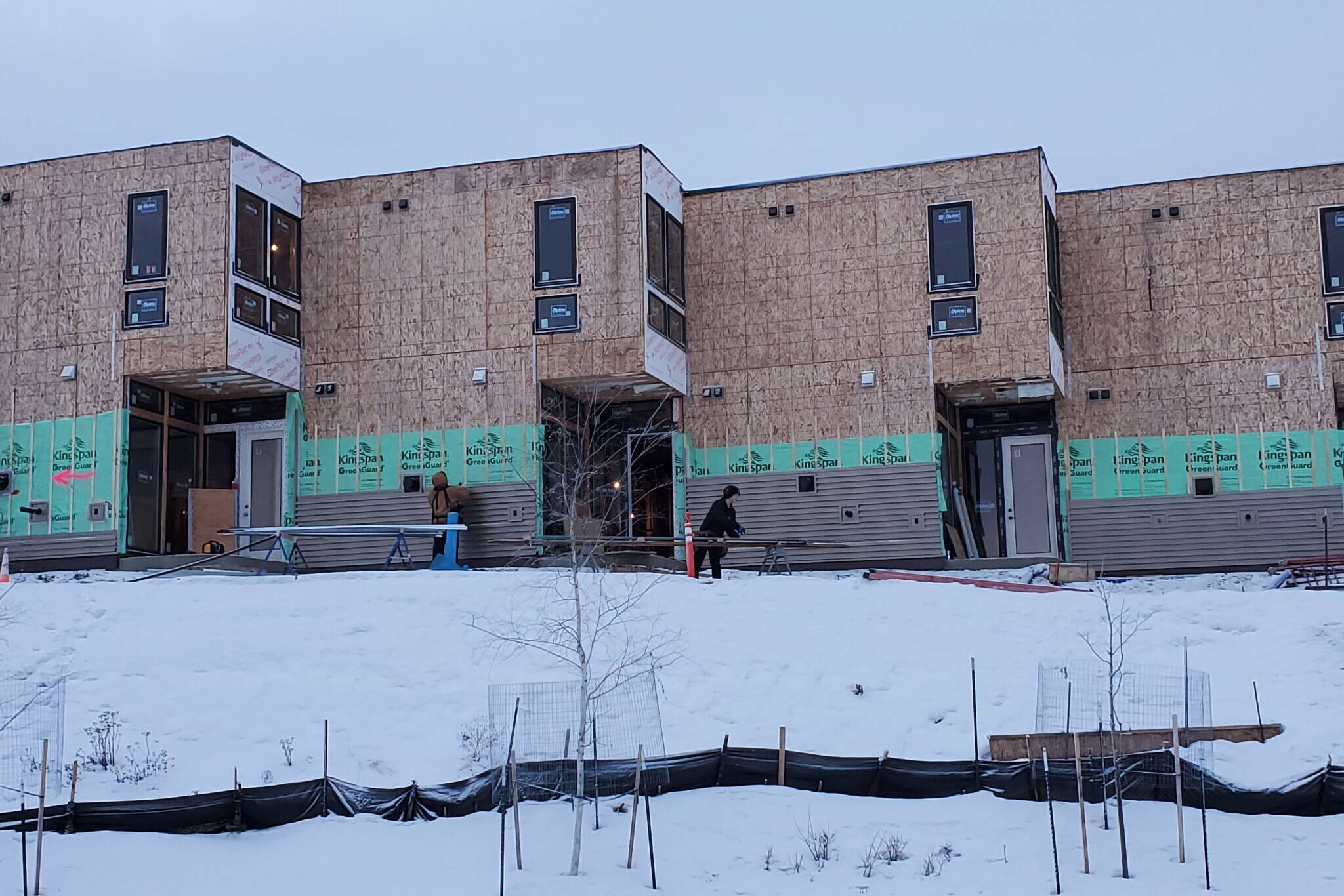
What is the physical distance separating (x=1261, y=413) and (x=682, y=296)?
30.1ft

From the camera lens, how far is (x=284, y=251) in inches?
1027

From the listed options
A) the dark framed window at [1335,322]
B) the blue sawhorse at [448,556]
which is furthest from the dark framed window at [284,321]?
the dark framed window at [1335,322]

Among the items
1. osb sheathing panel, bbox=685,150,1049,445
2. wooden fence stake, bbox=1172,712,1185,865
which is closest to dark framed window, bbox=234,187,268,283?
osb sheathing panel, bbox=685,150,1049,445

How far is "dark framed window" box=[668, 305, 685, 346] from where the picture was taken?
1025 inches

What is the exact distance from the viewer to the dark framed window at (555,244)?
82.8 feet

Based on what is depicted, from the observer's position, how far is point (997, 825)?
1388cm

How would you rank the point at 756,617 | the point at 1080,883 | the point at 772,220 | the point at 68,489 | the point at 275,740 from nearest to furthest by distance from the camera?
1. the point at 1080,883
2. the point at 275,740
3. the point at 756,617
4. the point at 68,489
5. the point at 772,220

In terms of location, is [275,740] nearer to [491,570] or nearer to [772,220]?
[491,570]

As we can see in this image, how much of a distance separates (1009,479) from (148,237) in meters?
14.1

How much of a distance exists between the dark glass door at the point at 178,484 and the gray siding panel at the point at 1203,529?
45.5ft

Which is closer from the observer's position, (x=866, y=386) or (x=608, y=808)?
(x=608, y=808)

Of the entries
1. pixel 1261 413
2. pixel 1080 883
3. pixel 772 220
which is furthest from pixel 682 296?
pixel 1080 883

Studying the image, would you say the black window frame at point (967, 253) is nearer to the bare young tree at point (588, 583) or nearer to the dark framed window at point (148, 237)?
the bare young tree at point (588, 583)

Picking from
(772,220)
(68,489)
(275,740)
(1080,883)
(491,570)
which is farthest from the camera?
(772,220)
